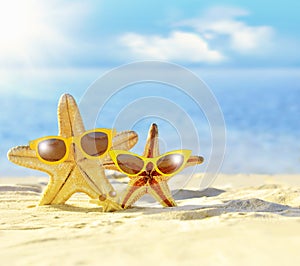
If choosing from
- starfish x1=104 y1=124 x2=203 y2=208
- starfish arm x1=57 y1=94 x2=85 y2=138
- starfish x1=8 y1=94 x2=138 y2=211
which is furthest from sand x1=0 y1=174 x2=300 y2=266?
starfish arm x1=57 y1=94 x2=85 y2=138

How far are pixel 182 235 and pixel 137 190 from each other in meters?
1.63

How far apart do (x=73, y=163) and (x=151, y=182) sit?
2.49 ft

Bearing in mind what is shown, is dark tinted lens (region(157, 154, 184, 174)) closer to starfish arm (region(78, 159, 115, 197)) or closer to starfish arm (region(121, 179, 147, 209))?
starfish arm (region(121, 179, 147, 209))

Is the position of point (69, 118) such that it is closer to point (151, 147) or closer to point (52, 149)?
point (52, 149)

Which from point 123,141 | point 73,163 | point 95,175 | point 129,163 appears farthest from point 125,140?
point 73,163

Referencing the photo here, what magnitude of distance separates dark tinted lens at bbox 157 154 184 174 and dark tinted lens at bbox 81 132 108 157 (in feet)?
1.76

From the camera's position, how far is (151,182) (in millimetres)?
4547

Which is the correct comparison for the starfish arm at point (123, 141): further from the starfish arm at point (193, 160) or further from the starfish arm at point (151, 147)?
the starfish arm at point (193, 160)

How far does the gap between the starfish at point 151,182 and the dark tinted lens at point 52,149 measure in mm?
431

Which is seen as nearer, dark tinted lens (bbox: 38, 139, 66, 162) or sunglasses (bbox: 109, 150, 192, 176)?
sunglasses (bbox: 109, 150, 192, 176)

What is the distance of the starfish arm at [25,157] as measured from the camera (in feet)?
15.0

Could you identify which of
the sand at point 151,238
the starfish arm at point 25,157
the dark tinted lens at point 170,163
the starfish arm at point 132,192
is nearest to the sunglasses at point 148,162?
the dark tinted lens at point 170,163

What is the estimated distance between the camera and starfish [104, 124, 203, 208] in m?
4.48

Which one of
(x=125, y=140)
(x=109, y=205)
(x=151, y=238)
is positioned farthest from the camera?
(x=125, y=140)
